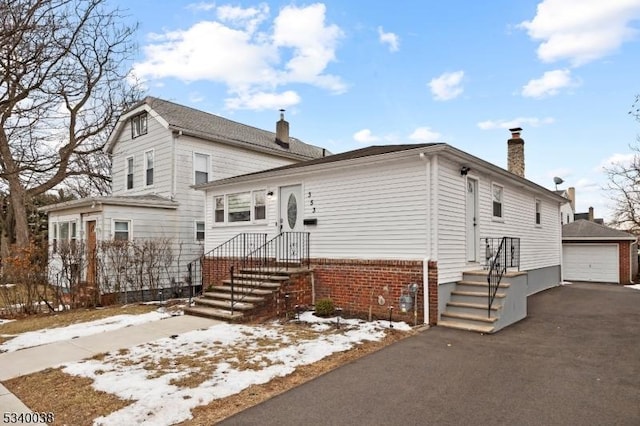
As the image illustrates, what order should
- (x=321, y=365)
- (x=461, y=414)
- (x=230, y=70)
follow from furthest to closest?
1. (x=230, y=70)
2. (x=321, y=365)
3. (x=461, y=414)

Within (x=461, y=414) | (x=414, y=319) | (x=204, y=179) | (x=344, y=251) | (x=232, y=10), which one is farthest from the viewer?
(x=204, y=179)

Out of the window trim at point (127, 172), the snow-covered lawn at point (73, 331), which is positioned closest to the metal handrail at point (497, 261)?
the snow-covered lawn at point (73, 331)

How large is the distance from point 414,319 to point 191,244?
372 inches

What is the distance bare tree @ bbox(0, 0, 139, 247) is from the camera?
9438mm

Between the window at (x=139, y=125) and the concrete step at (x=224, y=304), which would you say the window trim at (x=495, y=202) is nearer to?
the concrete step at (x=224, y=304)

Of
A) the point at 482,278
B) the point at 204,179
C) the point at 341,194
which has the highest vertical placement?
the point at 204,179

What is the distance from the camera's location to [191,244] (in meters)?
14.8

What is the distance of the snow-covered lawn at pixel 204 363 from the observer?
4.36 meters

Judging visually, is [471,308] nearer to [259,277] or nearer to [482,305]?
[482,305]

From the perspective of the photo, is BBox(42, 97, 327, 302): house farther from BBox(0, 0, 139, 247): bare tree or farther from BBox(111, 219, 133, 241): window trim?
BBox(0, 0, 139, 247): bare tree

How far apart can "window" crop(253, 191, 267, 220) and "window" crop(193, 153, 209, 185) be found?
14.3ft

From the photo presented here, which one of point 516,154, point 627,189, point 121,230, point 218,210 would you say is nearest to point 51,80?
point 121,230

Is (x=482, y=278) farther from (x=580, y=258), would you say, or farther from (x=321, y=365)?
(x=580, y=258)

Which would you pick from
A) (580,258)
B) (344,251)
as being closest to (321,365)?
(344,251)
